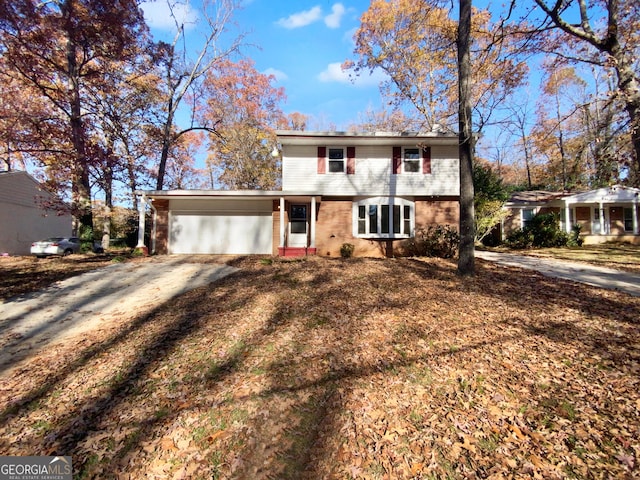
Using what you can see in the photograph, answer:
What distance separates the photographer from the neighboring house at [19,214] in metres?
18.1

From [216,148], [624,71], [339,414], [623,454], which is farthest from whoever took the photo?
[216,148]

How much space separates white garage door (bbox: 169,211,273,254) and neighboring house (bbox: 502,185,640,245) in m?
15.7

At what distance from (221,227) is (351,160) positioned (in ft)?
22.4

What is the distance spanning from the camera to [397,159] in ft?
44.8

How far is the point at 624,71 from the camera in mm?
7629

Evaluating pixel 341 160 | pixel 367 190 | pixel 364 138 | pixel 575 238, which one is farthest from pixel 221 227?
pixel 575 238

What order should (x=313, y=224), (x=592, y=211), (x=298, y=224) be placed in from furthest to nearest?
(x=592, y=211) → (x=298, y=224) → (x=313, y=224)

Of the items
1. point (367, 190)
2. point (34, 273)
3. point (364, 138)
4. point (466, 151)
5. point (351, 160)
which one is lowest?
point (34, 273)

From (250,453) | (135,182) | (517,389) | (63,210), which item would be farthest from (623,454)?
(135,182)

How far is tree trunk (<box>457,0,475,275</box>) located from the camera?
7828 millimetres

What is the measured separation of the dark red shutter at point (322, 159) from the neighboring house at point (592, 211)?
13635 mm

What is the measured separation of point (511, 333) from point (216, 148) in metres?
27.5

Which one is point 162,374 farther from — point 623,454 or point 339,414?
point 623,454

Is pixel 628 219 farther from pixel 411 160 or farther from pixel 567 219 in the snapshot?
pixel 411 160
